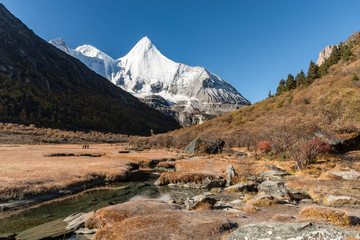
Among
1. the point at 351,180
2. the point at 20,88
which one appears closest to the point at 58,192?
the point at 351,180

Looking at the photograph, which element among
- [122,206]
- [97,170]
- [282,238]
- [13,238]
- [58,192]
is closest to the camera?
[282,238]

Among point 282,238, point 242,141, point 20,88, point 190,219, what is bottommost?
point 190,219

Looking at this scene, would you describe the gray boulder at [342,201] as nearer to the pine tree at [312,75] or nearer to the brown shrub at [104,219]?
the brown shrub at [104,219]

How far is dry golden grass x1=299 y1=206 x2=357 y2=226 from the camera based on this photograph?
855 cm

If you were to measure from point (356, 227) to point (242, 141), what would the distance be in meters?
65.7

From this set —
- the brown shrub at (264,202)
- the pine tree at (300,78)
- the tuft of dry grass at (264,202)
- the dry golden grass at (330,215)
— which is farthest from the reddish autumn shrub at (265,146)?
the pine tree at (300,78)

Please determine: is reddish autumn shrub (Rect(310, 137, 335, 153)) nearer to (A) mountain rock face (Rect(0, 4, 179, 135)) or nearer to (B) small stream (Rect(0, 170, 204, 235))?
(B) small stream (Rect(0, 170, 204, 235))

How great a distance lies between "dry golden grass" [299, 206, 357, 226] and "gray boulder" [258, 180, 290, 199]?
5.39 meters

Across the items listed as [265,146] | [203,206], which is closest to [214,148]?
[265,146]

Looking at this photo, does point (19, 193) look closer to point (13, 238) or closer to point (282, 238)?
point (13, 238)

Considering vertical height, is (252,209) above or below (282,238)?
below

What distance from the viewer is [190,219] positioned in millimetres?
10391

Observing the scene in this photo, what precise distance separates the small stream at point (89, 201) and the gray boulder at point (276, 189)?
7.62 metres

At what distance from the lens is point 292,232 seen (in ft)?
20.7
